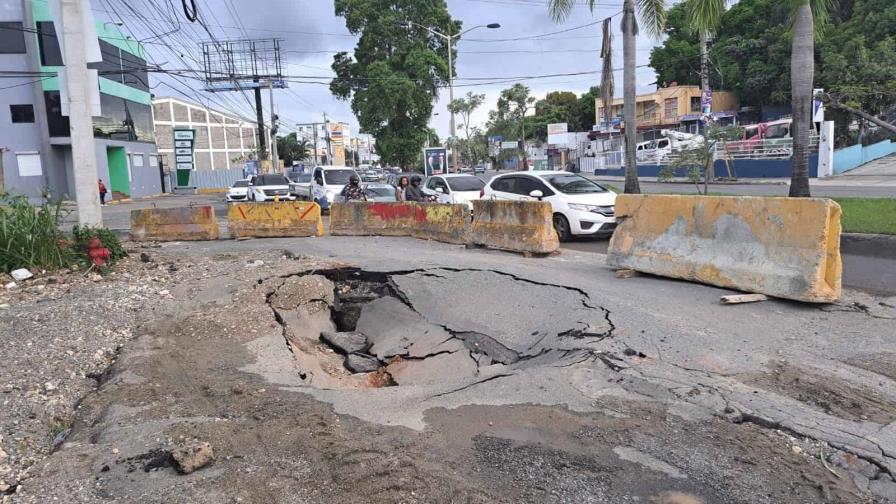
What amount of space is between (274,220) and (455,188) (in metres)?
5.84

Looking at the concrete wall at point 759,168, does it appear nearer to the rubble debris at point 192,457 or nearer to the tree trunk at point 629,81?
the tree trunk at point 629,81

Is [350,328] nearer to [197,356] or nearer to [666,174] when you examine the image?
[197,356]

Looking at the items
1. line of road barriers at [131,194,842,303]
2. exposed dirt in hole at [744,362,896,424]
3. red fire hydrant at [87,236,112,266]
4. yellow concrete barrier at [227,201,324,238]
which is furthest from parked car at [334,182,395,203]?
exposed dirt in hole at [744,362,896,424]

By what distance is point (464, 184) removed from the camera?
19.1 m

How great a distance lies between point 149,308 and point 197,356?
2174 millimetres

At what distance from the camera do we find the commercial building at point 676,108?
187 feet

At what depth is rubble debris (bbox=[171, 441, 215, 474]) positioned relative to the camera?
3916 millimetres

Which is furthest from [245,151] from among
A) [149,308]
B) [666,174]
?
[149,308]

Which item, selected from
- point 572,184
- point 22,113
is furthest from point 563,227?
point 22,113

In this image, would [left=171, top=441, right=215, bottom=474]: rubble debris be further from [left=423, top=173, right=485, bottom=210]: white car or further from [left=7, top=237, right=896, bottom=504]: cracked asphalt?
[left=423, top=173, right=485, bottom=210]: white car

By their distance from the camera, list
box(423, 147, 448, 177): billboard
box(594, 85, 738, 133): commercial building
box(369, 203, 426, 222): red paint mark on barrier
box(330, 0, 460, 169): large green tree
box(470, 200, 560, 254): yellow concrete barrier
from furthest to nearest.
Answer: box(594, 85, 738, 133): commercial building → box(330, 0, 460, 169): large green tree → box(423, 147, 448, 177): billboard → box(369, 203, 426, 222): red paint mark on barrier → box(470, 200, 560, 254): yellow concrete barrier

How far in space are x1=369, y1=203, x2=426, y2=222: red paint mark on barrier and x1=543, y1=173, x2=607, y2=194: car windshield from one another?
9.83ft

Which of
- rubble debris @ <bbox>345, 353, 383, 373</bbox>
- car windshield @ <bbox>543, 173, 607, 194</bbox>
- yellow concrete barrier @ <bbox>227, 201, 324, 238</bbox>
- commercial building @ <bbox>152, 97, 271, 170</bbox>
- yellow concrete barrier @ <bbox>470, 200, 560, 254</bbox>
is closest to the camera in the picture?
rubble debris @ <bbox>345, 353, 383, 373</bbox>

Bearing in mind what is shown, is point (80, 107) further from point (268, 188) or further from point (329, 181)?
point (268, 188)
